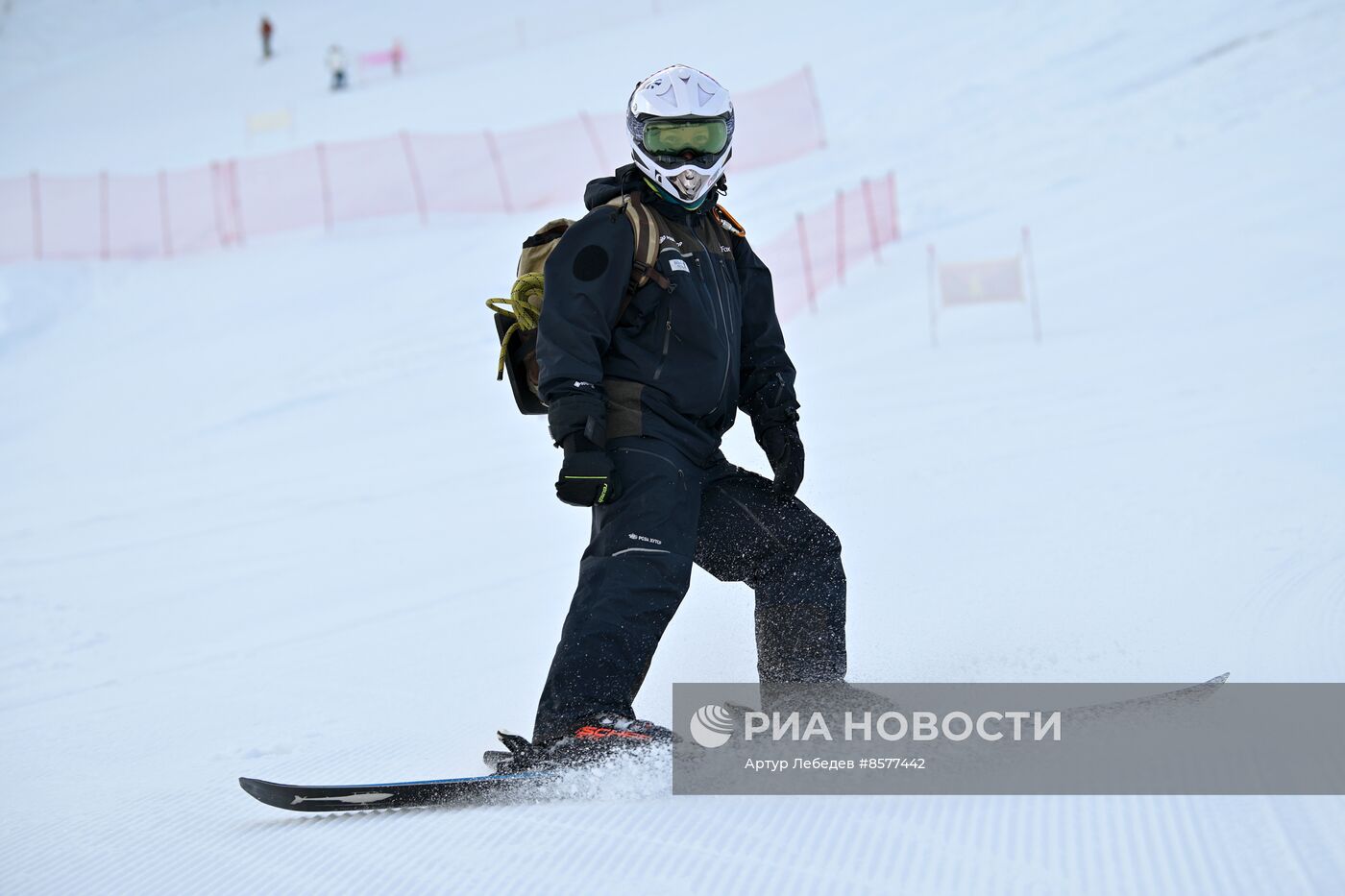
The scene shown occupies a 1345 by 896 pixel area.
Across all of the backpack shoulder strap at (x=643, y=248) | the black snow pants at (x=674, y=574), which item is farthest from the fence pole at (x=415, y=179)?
the black snow pants at (x=674, y=574)

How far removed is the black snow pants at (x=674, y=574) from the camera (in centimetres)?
292

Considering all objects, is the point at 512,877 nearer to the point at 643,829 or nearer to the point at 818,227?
the point at 643,829

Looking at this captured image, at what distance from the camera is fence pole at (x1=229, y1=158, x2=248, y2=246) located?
2127 cm

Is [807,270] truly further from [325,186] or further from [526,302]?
[526,302]

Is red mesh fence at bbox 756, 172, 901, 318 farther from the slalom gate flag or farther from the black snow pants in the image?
the black snow pants

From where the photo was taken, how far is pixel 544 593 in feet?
18.1

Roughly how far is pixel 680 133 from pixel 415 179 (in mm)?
19501

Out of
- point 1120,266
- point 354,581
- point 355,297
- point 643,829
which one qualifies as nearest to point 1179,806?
point 643,829

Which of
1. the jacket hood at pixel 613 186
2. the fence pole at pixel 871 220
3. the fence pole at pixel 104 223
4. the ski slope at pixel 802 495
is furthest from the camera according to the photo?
the fence pole at pixel 104 223

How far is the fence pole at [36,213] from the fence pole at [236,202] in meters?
3.06

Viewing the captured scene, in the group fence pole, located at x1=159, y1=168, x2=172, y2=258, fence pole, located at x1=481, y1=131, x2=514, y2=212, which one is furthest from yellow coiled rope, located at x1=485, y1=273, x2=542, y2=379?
fence pole, located at x1=159, y1=168, x2=172, y2=258

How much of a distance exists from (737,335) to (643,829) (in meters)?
1.32

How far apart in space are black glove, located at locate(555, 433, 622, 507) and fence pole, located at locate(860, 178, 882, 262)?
498 inches

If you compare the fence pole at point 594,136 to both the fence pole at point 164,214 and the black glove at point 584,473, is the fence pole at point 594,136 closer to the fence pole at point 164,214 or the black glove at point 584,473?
the fence pole at point 164,214
